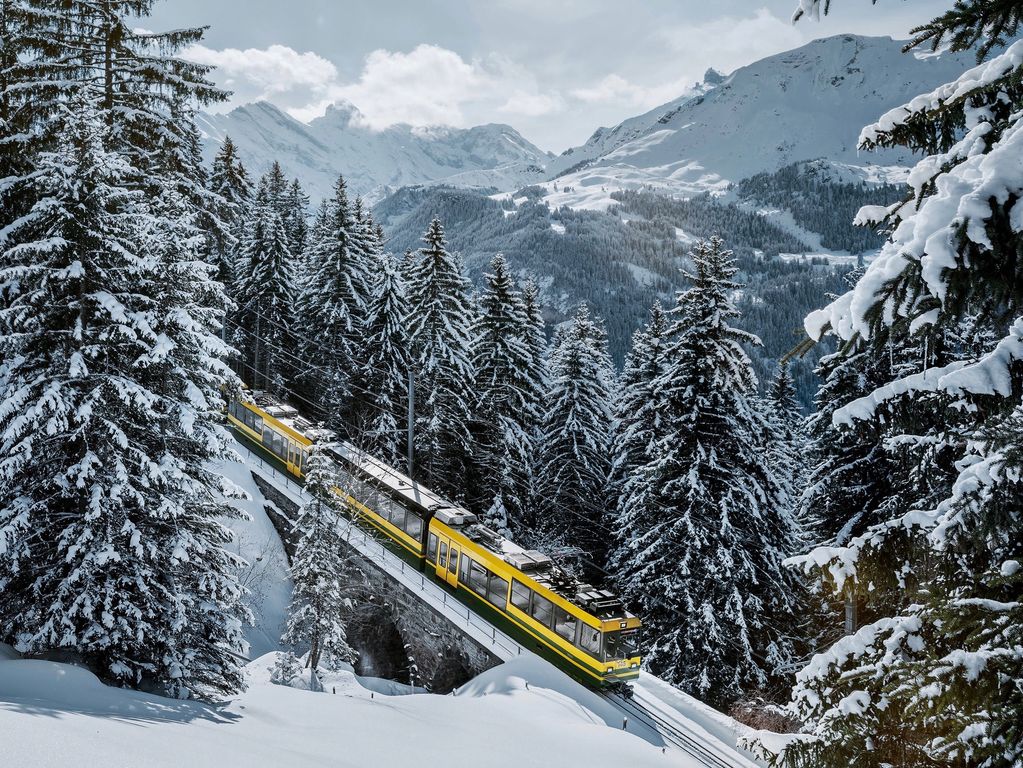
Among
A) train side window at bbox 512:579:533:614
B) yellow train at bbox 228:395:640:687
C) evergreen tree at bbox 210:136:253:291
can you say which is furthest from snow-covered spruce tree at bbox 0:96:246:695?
evergreen tree at bbox 210:136:253:291

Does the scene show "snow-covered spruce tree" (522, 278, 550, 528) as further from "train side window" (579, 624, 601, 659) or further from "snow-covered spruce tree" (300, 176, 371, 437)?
"train side window" (579, 624, 601, 659)

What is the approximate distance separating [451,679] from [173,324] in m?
16.6

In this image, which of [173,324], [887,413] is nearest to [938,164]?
[887,413]

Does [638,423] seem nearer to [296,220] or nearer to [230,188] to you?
[230,188]

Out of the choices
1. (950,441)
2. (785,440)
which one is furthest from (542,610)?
(785,440)

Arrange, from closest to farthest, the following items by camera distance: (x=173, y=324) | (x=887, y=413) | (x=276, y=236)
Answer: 1. (x=887, y=413)
2. (x=173, y=324)
3. (x=276, y=236)

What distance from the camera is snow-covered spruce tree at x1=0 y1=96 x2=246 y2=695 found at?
38.9ft

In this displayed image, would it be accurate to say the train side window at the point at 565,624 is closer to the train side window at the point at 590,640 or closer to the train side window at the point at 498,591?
the train side window at the point at 590,640

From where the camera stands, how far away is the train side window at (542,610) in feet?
73.3

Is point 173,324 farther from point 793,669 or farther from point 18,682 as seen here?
point 793,669

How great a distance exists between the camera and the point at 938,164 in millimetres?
4359

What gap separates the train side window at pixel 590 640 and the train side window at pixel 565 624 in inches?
14.2

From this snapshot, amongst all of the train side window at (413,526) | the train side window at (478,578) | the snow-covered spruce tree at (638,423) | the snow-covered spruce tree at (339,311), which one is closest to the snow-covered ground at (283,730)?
the train side window at (478,578)

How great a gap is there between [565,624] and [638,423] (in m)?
7.55
